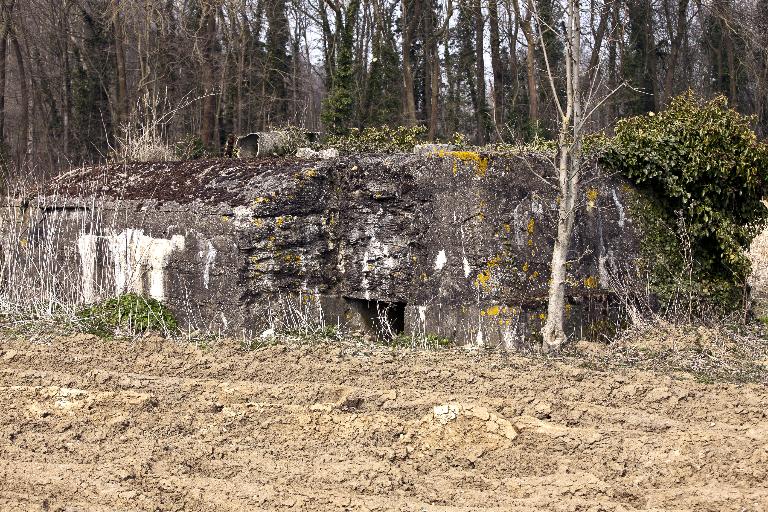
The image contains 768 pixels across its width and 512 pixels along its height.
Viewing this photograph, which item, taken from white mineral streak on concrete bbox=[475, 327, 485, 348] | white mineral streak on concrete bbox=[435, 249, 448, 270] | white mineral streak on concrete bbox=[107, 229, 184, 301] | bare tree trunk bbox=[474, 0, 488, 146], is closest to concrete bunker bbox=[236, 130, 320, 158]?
white mineral streak on concrete bbox=[107, 229, 184, 301]

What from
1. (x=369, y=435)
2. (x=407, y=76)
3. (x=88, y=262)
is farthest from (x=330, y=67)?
→ (x=369, y=435)

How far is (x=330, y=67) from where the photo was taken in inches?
985

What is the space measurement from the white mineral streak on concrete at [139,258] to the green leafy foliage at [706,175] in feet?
15.4

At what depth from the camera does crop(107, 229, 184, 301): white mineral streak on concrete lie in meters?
8.48

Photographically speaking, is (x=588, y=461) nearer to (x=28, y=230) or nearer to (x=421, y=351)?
(x=421, y=351)

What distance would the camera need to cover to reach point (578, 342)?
8039 millimetres

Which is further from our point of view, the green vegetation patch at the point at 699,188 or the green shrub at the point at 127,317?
the green vegetation patch at the point at 699,188

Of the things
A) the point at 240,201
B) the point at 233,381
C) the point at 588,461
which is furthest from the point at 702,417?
the point at 240,201

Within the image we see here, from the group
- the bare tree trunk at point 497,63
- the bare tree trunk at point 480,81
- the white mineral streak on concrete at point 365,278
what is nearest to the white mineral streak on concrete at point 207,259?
the white mineral streak on concrete at point 365,278

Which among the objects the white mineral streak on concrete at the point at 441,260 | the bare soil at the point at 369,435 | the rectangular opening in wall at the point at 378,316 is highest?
A: the white mineral streak on concrete at the point at 441,260

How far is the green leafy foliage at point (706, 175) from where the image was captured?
29.3 ft

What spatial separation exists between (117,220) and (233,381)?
3315mm

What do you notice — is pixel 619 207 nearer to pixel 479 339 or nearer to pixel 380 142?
pixel 479 339

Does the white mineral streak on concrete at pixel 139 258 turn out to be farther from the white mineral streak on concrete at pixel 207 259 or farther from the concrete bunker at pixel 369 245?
the white mineral streak on concrete at pixel 207 259
